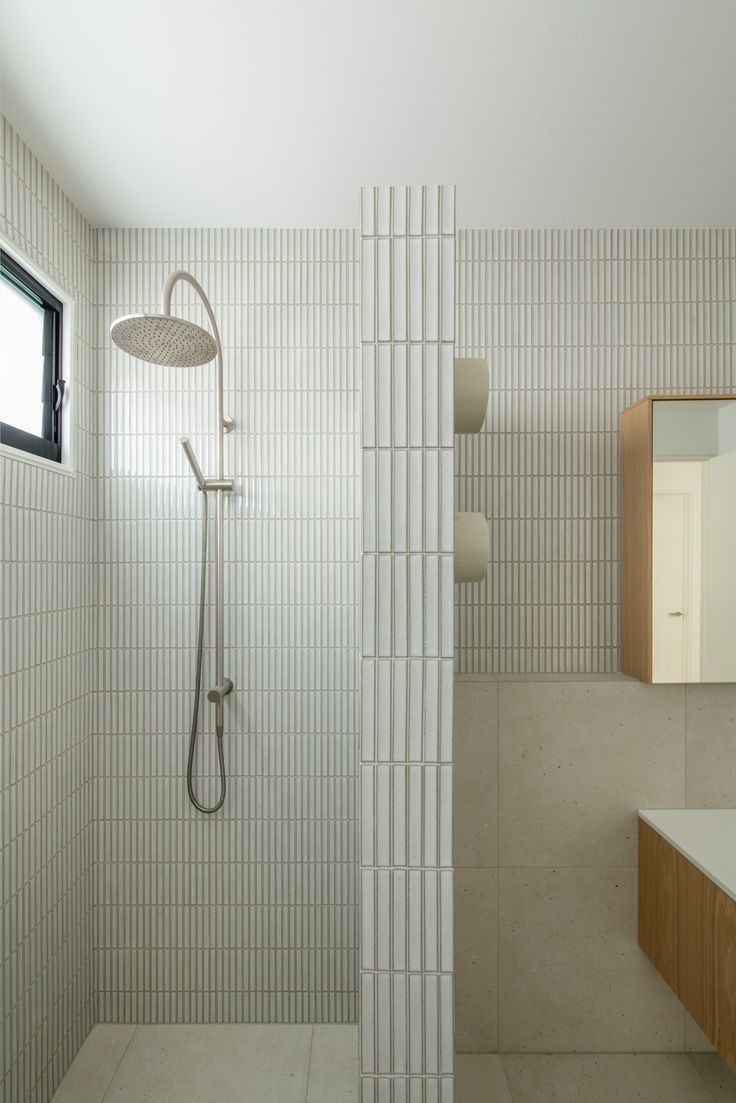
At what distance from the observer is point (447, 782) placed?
3.45ft

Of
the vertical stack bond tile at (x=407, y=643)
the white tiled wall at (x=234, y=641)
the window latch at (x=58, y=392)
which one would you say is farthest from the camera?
the white tiled wall at (x=234, y=641)

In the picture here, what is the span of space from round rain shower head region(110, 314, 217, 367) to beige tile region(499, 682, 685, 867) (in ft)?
4.35

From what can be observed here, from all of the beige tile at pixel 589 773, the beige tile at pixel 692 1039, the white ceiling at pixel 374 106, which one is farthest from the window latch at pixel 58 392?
the beige tile at pixel 692 1039

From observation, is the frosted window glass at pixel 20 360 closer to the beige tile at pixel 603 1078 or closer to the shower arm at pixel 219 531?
the shower arm at pixel 219 531

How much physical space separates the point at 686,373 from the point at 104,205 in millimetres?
1831

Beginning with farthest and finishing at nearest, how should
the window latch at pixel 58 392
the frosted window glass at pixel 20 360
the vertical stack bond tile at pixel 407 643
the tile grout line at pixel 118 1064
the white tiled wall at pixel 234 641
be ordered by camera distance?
the white tiled wall at pixel 234 641
the window latch at pixel 58 392
the tile grout line at pixel 118 1064
the frosted window glass at pixel 20 360
the vertical stack bond tile at pixel 407 643

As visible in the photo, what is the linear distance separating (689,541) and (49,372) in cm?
187

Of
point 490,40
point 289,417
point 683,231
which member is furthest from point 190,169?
point 683,231

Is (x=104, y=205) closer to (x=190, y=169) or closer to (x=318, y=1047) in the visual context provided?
(x=190, y=169)

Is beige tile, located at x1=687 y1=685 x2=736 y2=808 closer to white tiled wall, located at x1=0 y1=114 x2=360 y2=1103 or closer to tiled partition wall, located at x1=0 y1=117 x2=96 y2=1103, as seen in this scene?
white tiled wall, located at x1=0 y1=114 x2=360 y2=1103

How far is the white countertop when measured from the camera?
1469mm

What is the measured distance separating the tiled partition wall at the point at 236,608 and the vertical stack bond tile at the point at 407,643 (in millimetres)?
906

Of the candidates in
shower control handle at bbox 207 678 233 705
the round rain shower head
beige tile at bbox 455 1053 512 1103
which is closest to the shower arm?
shower control handle at bbox 207 678 233 705

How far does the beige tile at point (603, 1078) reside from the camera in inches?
66.9
